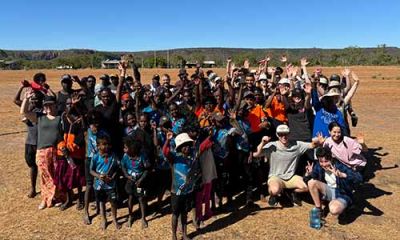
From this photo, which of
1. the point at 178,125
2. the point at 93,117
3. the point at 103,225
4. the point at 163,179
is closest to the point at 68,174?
the point at 103,225

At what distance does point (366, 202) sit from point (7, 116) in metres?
15.9

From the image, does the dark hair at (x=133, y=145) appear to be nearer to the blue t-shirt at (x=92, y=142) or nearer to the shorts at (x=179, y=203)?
the blue t-shirt at (x=92, y=142)

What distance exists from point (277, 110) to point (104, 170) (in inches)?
128

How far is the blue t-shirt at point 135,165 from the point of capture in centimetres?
643

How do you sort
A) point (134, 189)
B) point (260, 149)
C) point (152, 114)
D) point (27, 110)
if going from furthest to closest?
1. point (152, 114)
2. point (27, 110)
3. point (260, 149)
4. point (134, 189)

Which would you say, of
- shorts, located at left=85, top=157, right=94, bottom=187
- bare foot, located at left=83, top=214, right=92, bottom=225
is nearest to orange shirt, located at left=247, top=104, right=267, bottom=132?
shorts, located at left=85, top=157, right=94, bottom=187

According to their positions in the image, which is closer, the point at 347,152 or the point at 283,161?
the point at 347,152

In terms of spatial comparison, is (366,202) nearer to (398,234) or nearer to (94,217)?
(398,234)

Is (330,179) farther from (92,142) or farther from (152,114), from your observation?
(92,142)

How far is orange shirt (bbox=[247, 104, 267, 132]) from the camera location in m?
7.52

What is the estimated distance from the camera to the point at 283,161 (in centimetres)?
728

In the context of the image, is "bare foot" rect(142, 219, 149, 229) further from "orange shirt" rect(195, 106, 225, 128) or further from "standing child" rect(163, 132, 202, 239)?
"orange shirt" rect(195, 106, 225, 128)

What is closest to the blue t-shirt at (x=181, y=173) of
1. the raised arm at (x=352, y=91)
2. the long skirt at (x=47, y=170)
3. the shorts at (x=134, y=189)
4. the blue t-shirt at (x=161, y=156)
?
A: the shorts at (x=134, y=189)

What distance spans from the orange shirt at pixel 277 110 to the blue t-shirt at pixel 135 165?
8.45 ft
